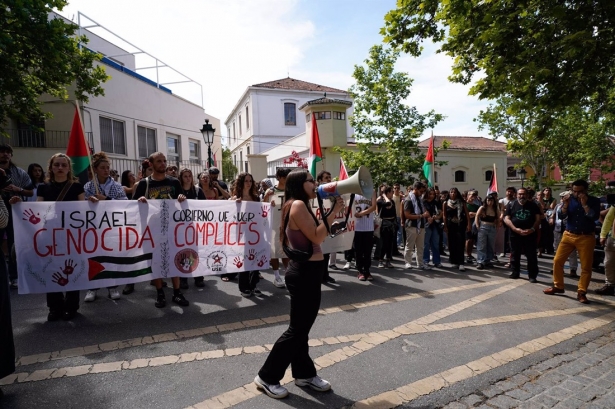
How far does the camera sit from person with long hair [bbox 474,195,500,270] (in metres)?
8.80

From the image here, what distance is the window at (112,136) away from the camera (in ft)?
51.6

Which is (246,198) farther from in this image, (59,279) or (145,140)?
(145,140)

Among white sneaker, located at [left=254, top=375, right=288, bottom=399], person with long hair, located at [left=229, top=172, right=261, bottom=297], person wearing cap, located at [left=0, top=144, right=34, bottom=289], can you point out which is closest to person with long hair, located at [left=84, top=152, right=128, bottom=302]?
person wearing cap, located at [left=0, top=144, right=34, bottom=289]

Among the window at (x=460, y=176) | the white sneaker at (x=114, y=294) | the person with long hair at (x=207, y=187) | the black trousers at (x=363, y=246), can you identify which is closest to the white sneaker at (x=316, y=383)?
the white sneaker at (x=114, y=294)

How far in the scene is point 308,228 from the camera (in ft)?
9.95

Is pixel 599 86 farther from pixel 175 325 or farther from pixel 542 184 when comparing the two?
pixel 542 184

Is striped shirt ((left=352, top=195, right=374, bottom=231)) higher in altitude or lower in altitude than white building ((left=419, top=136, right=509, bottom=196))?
lower

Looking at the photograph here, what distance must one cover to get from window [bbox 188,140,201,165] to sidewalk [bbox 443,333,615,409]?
1997 centimetres

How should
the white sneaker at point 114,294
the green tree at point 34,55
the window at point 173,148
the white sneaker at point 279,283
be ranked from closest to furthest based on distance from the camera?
the white sneaker at point 114,294 < the white sneaker at point 279,283 < the green tree at point 34,55 < the window at point 173,148

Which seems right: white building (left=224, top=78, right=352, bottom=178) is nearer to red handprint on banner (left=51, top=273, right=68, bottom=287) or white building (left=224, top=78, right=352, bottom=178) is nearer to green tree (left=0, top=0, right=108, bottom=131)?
green tree (left=0, top=0, right=108, bottom=131)

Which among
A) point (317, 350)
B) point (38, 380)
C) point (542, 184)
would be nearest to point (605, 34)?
point (317, 350)

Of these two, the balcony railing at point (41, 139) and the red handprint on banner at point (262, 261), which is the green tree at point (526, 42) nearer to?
the red handprint on banner at point (262, 261)

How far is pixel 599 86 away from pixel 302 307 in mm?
7126

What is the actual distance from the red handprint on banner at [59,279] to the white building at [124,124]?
1042cm
